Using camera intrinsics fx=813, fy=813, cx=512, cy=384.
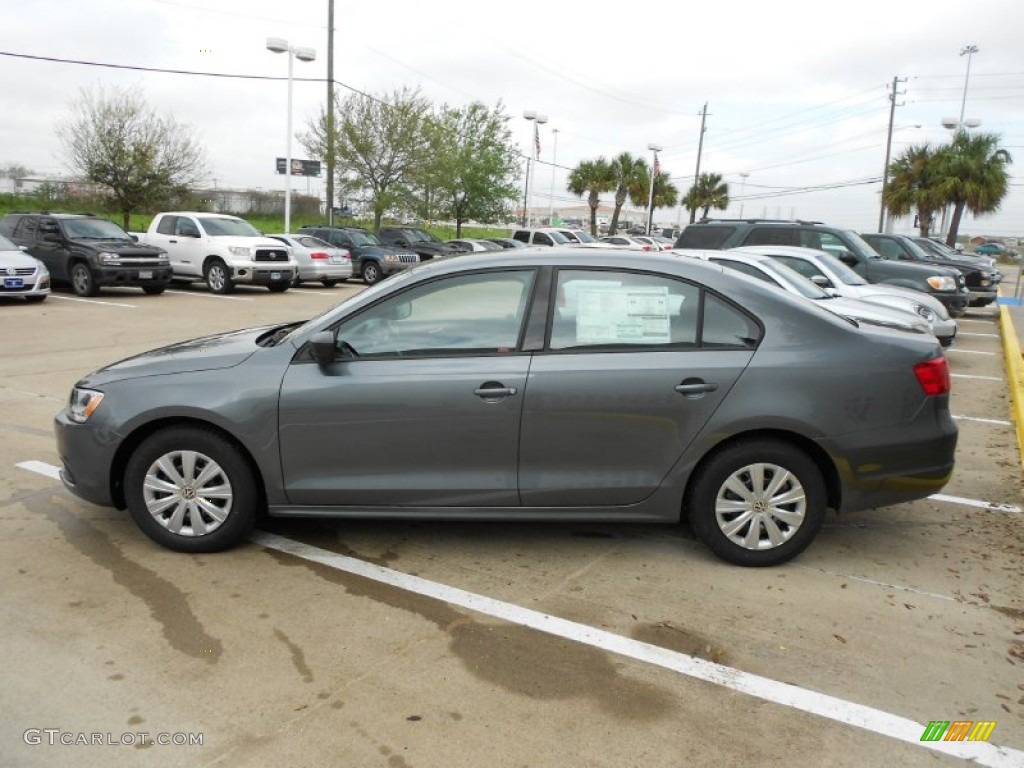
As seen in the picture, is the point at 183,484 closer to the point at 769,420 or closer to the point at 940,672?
the point at 769,420

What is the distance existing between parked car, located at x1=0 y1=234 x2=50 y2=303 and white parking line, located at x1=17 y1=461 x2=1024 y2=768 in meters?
13.3

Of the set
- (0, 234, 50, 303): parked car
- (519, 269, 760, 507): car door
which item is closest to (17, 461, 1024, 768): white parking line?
(519, 269, 760, 507): car door

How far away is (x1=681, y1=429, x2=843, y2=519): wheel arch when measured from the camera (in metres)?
4.16

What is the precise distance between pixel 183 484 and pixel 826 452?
3.33 meters

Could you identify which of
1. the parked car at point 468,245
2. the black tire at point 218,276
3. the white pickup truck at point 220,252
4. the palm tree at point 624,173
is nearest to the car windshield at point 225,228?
the white pickup truck at point 220,252

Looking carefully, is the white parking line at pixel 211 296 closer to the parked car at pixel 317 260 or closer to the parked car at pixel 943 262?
the parked car at pixel 317 260

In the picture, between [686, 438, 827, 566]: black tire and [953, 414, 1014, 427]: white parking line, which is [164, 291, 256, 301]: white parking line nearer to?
[953, 414, 1014, 427]: white parking line

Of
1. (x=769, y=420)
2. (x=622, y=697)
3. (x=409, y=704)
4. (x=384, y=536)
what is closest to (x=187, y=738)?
(x=409, y=704)

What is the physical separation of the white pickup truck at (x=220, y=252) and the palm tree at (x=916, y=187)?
3131 cm

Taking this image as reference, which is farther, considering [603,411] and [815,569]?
[815,569]

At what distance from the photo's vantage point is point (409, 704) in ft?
10.0

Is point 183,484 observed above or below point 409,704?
above

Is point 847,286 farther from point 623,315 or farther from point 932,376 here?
point 623,315

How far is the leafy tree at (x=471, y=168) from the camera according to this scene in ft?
112
